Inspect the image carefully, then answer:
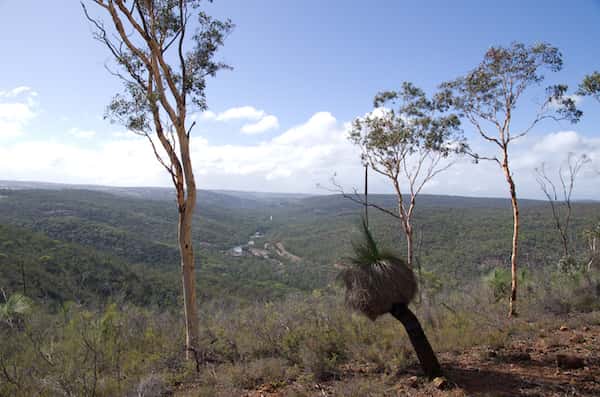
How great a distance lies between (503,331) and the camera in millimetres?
6477

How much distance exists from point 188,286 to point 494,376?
5216 mm

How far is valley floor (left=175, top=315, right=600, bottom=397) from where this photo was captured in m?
4.20

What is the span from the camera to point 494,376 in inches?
182

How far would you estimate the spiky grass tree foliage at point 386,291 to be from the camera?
450 cm

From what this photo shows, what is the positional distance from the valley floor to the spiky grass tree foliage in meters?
0.43

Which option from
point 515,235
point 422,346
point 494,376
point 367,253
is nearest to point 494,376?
point 494,376

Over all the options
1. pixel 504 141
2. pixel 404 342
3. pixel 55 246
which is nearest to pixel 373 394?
pixel 404 342

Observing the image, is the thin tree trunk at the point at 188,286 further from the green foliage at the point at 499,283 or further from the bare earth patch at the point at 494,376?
the green foliage at the point at 499,283

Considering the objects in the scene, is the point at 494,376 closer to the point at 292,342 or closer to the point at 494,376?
the point at 494,376

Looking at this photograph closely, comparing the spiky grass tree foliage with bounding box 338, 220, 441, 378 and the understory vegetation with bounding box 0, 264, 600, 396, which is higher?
the spiky grass tree foliage with bounding box 338, 220, 441, 378

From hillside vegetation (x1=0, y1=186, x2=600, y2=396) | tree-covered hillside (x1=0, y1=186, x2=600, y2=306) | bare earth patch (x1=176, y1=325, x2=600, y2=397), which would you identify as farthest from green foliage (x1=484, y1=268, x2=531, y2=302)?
bare earth patch (x1=176, y1=325, x2=600, y2=397)

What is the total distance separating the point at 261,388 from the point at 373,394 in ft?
5.53

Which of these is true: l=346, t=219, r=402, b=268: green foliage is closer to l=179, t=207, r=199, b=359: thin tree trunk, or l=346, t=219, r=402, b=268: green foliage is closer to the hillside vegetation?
the hillside vegetation

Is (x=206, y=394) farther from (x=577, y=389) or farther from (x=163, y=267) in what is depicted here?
(x=163, y=267)
